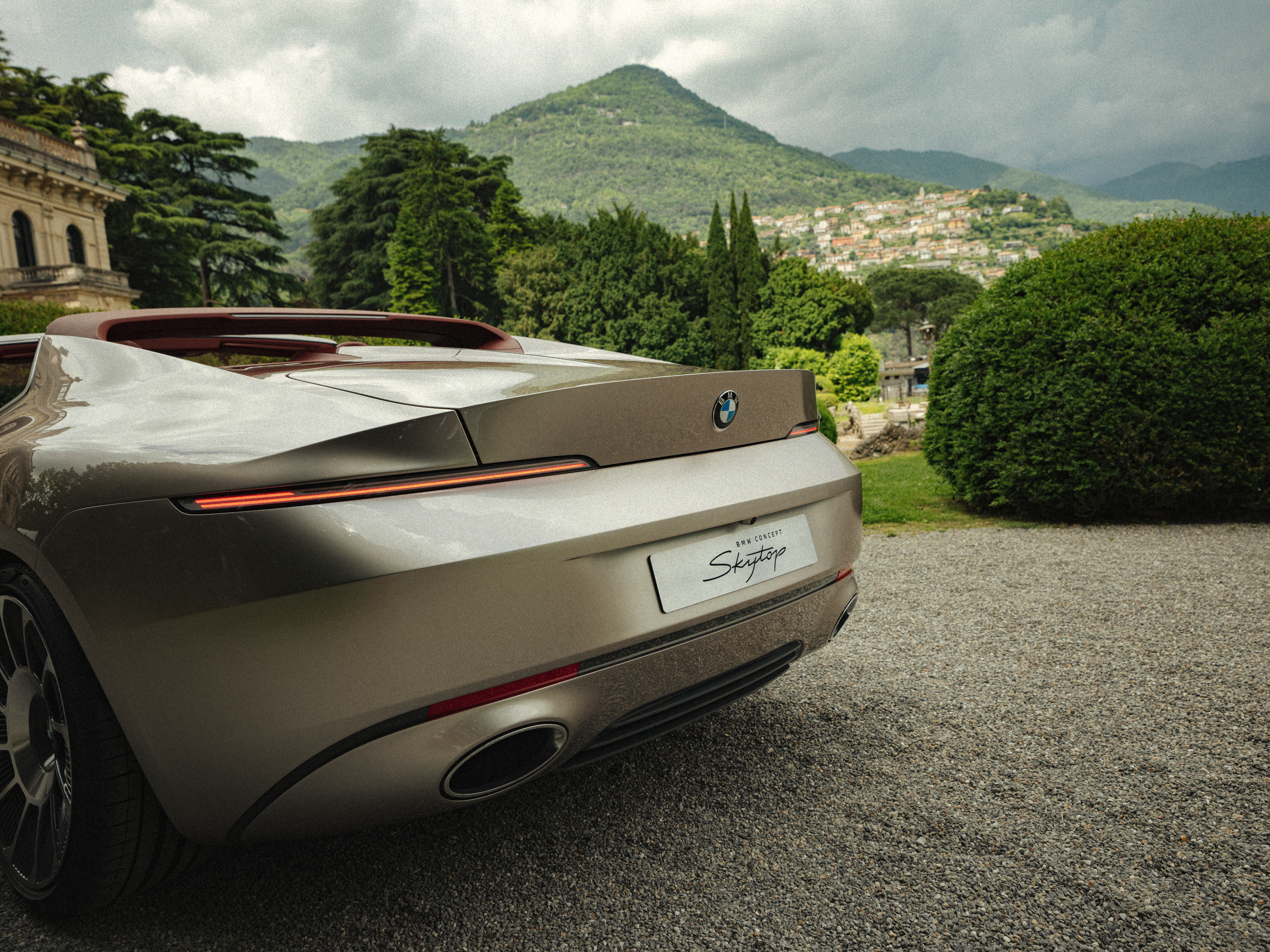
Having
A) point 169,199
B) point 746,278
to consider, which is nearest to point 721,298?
point 746,278

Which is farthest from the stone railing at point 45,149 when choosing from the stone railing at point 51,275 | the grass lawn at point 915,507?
the grass lawn at point 915,507

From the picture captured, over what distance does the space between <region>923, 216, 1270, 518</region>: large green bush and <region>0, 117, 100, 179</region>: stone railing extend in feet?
120

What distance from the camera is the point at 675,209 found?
162125mm

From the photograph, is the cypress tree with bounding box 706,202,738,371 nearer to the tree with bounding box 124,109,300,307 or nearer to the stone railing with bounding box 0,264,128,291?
the tree with bounding box 124,109,300,307

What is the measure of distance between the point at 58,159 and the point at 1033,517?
3874 cm

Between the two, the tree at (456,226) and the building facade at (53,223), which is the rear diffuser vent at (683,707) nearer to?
the building facade at (53,223)

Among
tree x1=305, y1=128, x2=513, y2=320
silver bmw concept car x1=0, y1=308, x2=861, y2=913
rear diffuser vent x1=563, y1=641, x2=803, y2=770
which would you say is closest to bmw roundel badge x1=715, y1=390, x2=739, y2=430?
silver bmw concept car x1=0, y1=308, x2=861, y2=913

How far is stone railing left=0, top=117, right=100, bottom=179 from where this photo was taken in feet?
95.5

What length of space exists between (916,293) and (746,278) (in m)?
47.3

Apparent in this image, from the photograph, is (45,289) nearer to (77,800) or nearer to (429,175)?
(429,175)

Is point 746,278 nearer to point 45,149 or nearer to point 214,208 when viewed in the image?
point 214,208

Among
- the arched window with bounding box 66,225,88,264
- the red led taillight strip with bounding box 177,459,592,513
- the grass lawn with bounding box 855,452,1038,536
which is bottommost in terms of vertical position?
the grass lawn with bounding box 855,452,1038,536

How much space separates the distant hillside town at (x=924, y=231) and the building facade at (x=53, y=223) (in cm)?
10555

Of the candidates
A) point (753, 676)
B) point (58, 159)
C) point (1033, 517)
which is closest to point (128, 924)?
point (753, 676)
